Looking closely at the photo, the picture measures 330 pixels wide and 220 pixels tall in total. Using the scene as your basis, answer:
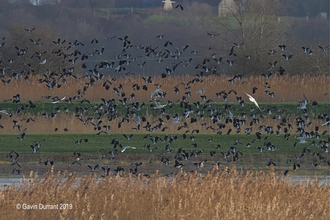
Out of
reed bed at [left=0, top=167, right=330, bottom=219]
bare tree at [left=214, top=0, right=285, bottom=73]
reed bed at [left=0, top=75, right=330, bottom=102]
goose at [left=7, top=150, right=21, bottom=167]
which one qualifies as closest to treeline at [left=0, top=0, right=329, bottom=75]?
bare tree at [left=214, top=0, right=285, bottom=73]

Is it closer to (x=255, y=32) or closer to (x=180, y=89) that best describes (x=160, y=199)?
(x=180, y=89)

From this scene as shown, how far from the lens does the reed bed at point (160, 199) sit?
35.2 feet

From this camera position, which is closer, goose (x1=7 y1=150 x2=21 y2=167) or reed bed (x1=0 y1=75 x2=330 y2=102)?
goose (x1=7 y1=150 x2=21 y2=167)

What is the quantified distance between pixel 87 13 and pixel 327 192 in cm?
6772

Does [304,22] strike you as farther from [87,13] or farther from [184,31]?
[87,13]

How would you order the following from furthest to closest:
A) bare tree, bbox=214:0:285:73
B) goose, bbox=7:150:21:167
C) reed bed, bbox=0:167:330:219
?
1. bare tree, bbox=214:0:285:73
2. goose, bbox=7:150:21:167
3. reed bed, bbox=0:167:330:219

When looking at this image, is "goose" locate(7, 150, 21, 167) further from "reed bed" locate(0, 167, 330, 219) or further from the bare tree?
the bare tree

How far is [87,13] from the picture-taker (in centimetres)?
7881

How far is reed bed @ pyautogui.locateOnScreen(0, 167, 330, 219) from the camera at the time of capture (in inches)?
423

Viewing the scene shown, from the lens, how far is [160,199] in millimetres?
11203

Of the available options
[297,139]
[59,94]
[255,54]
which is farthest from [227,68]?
[297,139]

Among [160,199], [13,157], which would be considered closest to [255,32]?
[13,157]

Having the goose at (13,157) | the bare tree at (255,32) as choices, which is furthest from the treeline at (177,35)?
the goose at (13,157)

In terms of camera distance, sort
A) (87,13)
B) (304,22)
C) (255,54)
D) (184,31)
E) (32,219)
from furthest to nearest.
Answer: (87,13), (304,22), (184,31), (255,54), (32,219)
